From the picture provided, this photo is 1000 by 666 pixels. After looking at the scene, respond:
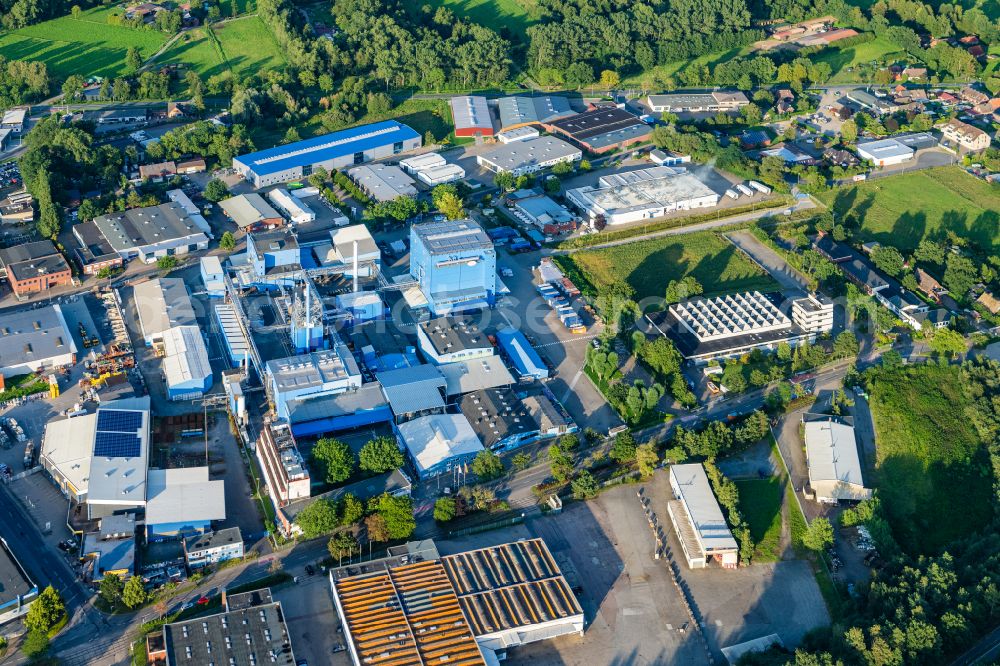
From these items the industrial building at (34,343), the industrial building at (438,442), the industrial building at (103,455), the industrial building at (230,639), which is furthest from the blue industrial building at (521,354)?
the industrial building at (34,343)

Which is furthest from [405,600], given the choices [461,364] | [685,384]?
[685,384]

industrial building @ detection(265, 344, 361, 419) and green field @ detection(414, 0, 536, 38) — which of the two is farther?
green field @ detection(414, 0, 536, 38)

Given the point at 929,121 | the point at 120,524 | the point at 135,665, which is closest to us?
the point at 135,665

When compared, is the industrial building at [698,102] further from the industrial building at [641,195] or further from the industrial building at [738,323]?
the industrial building at [738,323]

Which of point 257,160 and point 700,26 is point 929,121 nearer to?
point 700,26

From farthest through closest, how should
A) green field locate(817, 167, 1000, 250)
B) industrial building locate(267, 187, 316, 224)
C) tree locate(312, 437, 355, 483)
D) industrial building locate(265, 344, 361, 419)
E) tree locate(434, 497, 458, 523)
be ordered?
green field locate(817, 167, 1000, 250), industrial building locate(267, 187, 316, 224), industrial building locate(265, 344, 361, 419), tree locate(312, 437, 355, 483), tree locate(434, 497, 458, 523)

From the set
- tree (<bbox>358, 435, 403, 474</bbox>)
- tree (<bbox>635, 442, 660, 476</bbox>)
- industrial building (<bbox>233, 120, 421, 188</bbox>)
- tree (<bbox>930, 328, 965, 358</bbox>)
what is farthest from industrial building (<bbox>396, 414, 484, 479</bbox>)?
industrial building (<bbox>233, 120, 421, 188</bbox>)

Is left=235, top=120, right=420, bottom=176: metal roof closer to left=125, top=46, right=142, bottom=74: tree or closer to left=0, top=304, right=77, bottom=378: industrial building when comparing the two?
left=125, top=46, right=142, bottom=74: tree
